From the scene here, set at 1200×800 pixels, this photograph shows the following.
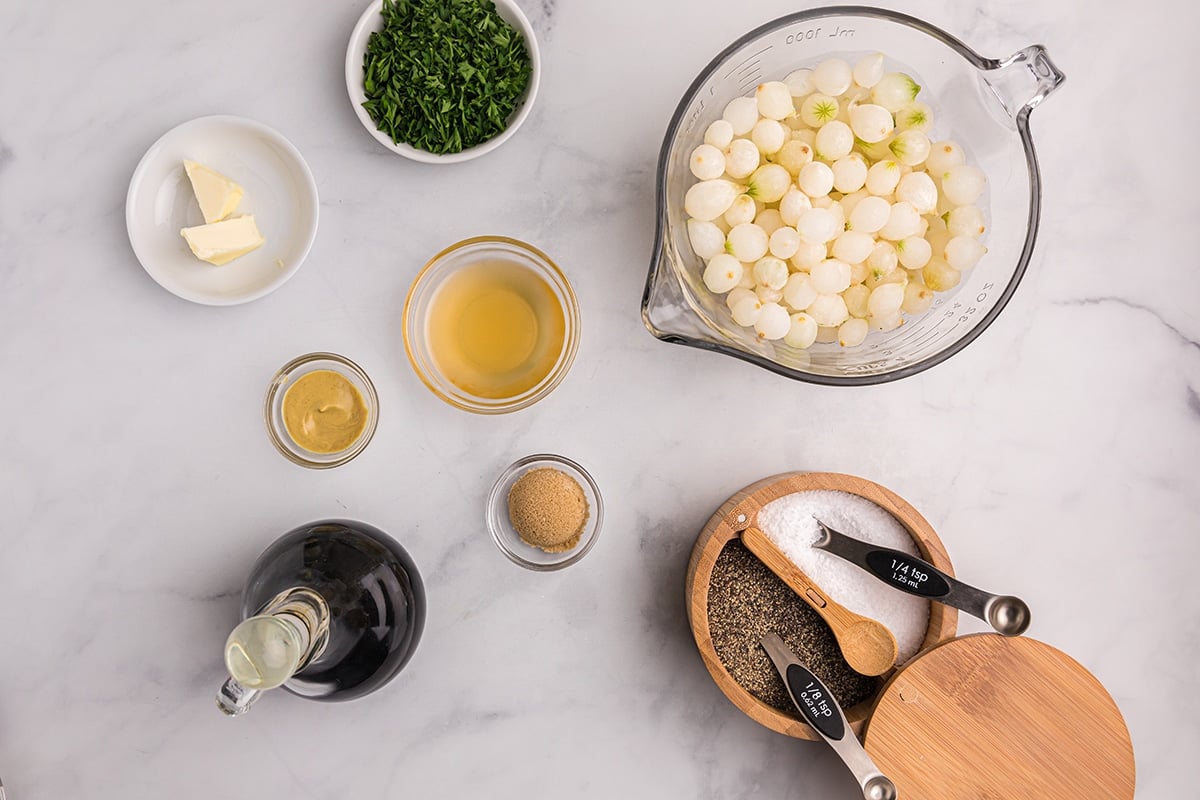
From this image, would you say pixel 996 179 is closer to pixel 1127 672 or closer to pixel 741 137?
pixel 741 137

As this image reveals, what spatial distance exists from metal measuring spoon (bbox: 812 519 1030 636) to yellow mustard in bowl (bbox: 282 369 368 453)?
67 centimetres

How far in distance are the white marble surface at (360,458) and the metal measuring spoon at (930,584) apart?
19 centimetres

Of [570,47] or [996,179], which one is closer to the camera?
[996,179]

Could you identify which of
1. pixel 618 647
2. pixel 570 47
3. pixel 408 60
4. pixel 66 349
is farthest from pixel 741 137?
pixel 66 349

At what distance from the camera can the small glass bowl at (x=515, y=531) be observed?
1.11 metres

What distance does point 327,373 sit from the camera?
112 cm

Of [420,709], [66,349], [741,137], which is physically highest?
[741,137]

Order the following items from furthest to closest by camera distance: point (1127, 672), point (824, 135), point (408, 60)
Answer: point (1127, 672) → point (408, 60) → point (824, 135)

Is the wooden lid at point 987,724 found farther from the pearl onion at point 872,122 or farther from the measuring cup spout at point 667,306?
the pearl onion at point 872,122

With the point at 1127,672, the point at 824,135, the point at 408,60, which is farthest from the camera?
the point at 1127,672

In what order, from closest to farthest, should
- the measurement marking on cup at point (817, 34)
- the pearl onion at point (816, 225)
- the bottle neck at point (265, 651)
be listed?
the bottle neck at point (265, 651), the pearl onion at point (816, 225), the measurement marking on cup at point (817, 34)

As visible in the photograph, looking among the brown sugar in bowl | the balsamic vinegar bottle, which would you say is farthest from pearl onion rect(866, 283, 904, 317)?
the balsamic vinegar bottle

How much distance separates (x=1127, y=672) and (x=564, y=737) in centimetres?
85

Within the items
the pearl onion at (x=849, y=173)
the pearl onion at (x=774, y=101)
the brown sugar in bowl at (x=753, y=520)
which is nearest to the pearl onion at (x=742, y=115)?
the pearl onion at (x=774, y=101)
